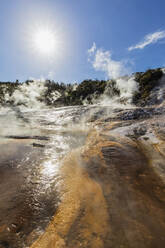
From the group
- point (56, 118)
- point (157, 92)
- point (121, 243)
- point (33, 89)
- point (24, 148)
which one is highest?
point (33, 89)

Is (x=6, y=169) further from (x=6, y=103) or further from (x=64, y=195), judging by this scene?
(x=6, y=103)

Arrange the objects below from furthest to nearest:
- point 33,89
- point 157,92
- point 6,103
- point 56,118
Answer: point 33,89, point 6,103, point 157,92, point 56,118

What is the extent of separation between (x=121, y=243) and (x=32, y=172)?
2.02 meters

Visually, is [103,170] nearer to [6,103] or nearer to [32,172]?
[32,172]

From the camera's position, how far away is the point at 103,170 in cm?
256

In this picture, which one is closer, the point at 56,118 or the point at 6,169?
the point at 6,169

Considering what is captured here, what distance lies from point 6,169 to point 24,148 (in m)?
1.15

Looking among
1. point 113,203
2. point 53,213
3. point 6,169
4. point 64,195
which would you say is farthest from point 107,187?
point 6,169

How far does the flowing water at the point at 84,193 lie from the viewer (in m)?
1.35

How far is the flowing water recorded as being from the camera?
4.43ft

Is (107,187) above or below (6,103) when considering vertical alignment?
below

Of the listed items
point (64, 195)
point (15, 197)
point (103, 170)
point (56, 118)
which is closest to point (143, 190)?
point (103, 170)

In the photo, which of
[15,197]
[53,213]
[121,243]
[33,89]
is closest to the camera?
[121,243]

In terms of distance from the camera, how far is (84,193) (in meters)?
2.01
